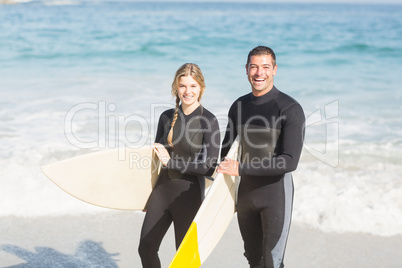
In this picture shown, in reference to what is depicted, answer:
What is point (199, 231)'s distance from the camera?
2434 millimetres

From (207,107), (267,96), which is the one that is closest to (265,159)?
(267,96)

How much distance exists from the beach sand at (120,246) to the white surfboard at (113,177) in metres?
0.88

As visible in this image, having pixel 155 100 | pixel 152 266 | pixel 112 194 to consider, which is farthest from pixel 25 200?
pixel 155 100

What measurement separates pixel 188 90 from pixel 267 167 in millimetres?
617

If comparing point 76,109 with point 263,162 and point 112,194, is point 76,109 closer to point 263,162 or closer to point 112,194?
point 112,194

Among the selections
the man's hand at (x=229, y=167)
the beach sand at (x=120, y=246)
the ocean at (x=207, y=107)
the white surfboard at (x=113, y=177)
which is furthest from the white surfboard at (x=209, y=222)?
the ocean at (x=207, y=107)

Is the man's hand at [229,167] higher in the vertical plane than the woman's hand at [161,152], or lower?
lower

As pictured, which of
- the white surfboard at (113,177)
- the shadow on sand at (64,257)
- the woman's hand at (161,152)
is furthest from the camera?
the shadow on sand at (64,257)

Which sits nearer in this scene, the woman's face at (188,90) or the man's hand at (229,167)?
the man's hand at (229,167)

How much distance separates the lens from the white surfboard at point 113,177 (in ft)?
9.30

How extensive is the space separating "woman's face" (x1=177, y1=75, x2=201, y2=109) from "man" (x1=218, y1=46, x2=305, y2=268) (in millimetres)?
235

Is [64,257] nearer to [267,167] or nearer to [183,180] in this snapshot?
[183,180]

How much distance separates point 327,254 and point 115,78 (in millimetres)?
9035

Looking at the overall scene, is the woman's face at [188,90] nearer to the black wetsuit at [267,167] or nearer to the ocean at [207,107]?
the black wetsuit at [267,167]
